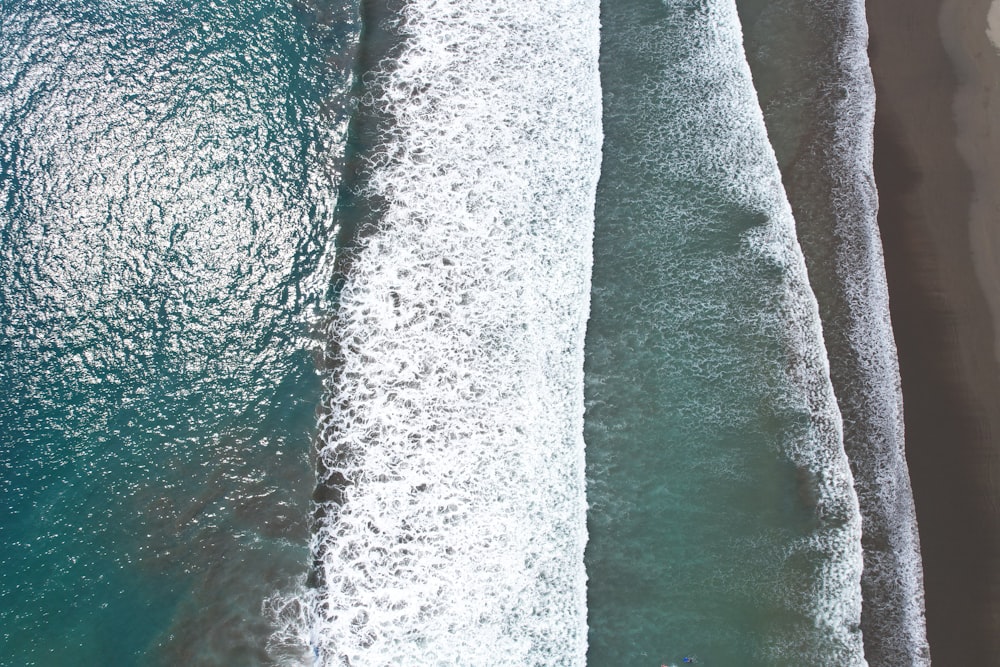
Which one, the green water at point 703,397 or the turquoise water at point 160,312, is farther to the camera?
the turquoise water at point 160,312

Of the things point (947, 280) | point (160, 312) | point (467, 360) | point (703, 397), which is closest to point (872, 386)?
point (947, 280)

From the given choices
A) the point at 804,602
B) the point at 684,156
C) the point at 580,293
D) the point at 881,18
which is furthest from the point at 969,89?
the point at 804,602

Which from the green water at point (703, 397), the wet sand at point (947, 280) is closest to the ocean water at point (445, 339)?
the green water at point (703, 397)

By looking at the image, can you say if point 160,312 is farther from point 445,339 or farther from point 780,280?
point 780,280

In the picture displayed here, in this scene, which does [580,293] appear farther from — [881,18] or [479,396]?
[881,18]

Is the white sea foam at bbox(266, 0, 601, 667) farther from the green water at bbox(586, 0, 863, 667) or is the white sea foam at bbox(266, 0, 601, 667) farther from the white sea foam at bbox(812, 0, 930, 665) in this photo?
the white sea foam at bbox(812, 0, 930, 665)

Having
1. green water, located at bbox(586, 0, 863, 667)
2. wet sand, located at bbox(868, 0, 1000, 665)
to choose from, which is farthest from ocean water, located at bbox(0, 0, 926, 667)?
wet sand, located at bbox(868, 0, 1000, 665)

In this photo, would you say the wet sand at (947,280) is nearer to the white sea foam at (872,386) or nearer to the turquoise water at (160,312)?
the white sea foam at (872,386)
